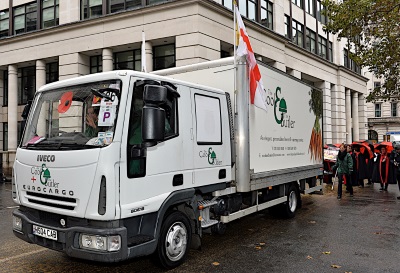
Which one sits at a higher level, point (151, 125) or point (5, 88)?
point (5, 88)

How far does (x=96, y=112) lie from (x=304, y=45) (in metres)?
28.7

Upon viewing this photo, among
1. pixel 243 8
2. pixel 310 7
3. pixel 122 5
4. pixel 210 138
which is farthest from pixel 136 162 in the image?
pixel 310 7

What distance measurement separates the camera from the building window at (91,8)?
21.2 meters

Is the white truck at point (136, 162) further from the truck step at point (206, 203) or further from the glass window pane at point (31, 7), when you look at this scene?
the glass window pane at point (31, 7)

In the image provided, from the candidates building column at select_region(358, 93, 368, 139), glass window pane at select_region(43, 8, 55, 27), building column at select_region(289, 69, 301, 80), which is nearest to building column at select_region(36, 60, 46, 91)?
glass window pane at select_region(43, 8, 55, 27)

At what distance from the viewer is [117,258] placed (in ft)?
13.3

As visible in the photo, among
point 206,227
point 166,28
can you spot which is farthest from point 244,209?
point 166,28

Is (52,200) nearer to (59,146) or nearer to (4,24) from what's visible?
(59,146)

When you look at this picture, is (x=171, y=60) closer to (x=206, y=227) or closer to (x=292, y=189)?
(x=292, y=189)

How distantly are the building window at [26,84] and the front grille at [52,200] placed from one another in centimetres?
2295

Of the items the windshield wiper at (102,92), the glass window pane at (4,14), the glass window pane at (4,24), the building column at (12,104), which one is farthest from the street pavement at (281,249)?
the glass window pane at (4,14)

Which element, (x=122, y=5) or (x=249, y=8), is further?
(x=249, y=8)

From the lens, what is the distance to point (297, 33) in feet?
96.4

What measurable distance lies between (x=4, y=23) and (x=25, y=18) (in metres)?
2.45
